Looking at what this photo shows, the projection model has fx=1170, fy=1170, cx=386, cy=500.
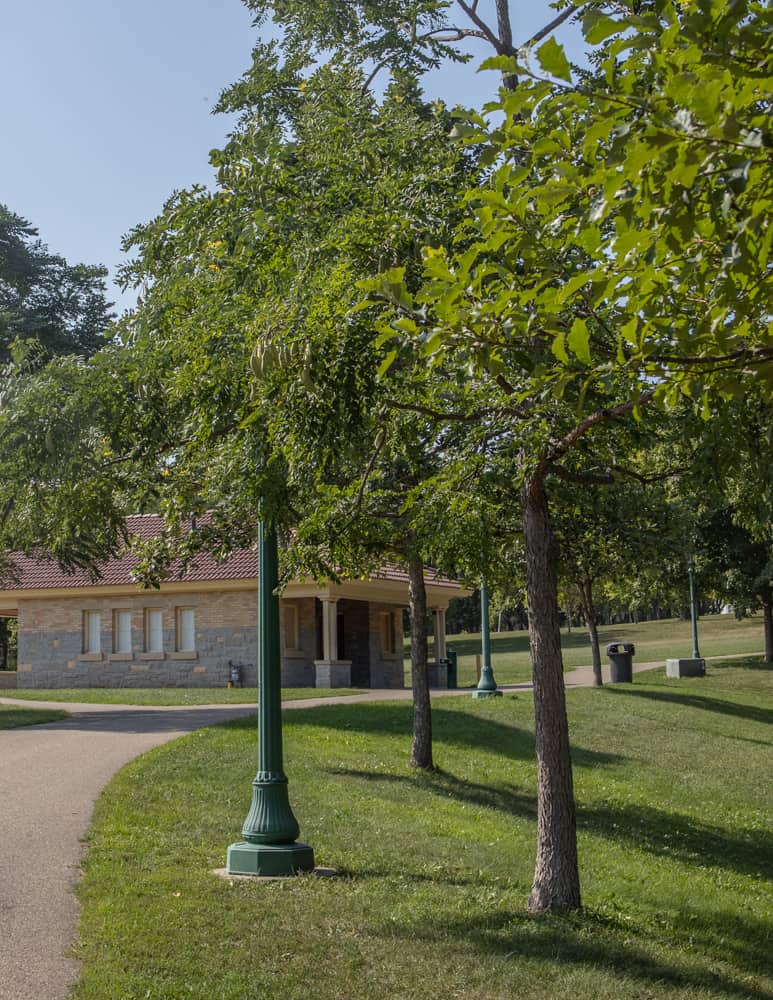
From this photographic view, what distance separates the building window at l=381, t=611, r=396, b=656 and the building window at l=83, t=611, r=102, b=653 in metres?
8.24

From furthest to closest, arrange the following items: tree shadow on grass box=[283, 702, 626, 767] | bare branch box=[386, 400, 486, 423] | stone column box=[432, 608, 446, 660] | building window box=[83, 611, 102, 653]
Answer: stone column box=[432, 608, 446, 660], building window box=[83, 611, 102, 653], tree shadow on grass box=[283, 702, 626, 767], bare branch box=[386, 400, 486, 423]

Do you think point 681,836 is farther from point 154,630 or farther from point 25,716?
point 154,630

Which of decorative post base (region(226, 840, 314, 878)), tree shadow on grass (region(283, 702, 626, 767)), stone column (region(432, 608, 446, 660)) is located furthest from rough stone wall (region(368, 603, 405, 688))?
decorative post base (region(226, 840, 314, 878))

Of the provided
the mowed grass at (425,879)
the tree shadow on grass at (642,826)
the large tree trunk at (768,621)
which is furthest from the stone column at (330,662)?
the large tree trunk at (768,621)

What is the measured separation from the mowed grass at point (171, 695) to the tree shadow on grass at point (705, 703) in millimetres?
6522

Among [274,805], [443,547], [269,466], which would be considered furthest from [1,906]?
[443,547]

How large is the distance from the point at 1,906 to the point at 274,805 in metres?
2.21

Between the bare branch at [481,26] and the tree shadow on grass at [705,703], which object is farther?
the tree shadow on grass at [705,703]

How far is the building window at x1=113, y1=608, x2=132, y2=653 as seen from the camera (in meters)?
31.8

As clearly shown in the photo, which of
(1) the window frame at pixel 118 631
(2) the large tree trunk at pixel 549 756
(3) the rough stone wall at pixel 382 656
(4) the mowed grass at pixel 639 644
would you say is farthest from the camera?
(4) the mowed grass at pixel 639 644

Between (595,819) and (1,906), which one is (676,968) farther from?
(595,819)

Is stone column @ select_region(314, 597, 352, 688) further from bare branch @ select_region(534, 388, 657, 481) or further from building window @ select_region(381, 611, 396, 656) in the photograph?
bare branch @ select_region(534, 388, 657, 481)

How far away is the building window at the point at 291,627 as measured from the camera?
31.4 m

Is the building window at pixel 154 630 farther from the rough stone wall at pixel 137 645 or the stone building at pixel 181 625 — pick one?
the rough stone wall at pixel 137 645
